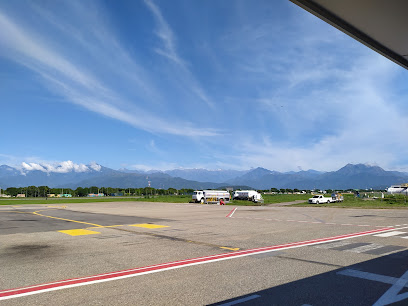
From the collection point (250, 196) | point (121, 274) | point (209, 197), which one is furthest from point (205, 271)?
point (250, 196)

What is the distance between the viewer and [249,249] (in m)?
10.1

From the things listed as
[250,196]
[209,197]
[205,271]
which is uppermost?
[205,271]

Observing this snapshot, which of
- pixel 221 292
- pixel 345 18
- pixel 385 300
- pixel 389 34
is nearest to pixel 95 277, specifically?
pixel 221 292

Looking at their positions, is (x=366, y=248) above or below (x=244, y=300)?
below

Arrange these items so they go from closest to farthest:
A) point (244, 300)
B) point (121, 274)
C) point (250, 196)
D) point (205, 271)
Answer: point (244, 300) → point (121, 274) → point (205, 271) → point (250, 196)

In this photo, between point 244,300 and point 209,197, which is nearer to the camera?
point 244,300

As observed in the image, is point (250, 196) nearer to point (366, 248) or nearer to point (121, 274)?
point (366, 248)

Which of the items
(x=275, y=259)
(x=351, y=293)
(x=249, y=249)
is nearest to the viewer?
(x=351, y=293)

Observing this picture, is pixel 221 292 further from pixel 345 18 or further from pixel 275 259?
pixel 345 18

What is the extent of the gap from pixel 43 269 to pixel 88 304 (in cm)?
330

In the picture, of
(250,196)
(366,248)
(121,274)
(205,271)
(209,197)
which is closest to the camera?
(121,274)

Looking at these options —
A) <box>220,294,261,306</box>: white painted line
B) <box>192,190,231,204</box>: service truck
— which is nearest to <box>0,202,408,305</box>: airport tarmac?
<box>220,294,261,306</box>: white painted line

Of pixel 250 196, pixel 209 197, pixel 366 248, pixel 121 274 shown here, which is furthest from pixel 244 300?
pixel 250 196

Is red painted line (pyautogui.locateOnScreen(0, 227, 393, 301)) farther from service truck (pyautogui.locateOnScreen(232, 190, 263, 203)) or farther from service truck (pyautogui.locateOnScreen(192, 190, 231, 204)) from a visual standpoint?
service truck (pyautogui.locateOnScreen(232, 190, 263, 203))
